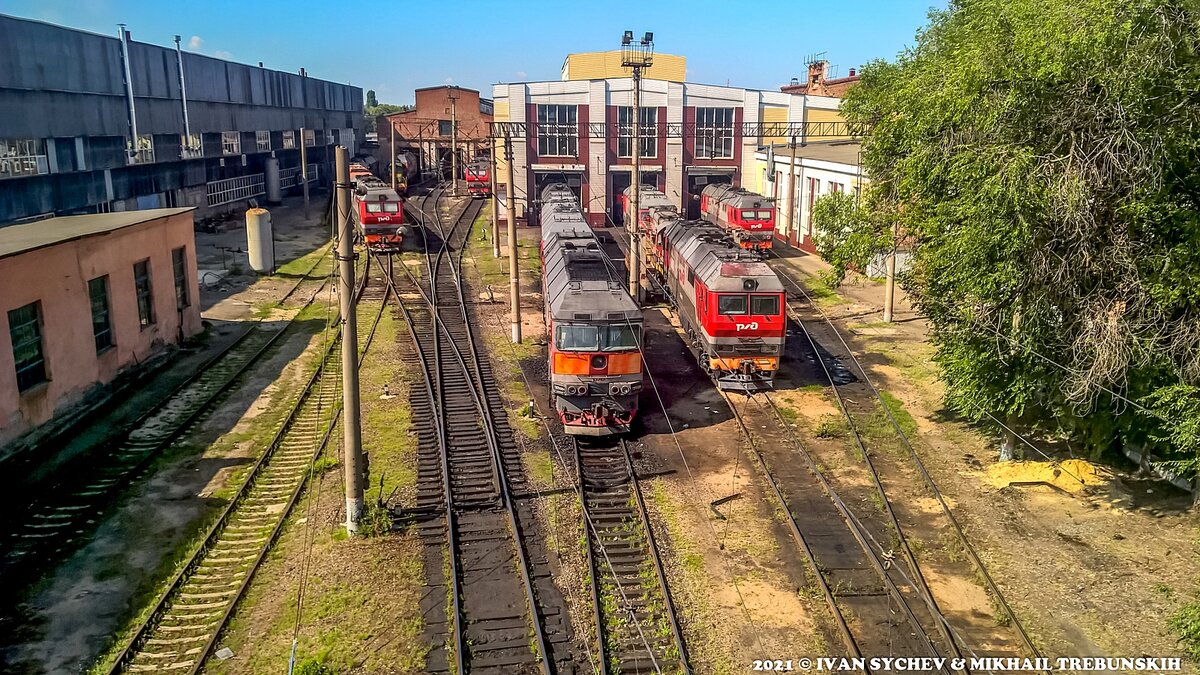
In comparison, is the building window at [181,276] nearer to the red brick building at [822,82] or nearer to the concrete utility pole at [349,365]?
the concrete utility pole at [349,365]

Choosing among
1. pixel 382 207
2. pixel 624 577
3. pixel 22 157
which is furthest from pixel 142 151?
pixel 624 577

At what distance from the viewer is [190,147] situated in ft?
157

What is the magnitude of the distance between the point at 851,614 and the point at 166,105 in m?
44.7

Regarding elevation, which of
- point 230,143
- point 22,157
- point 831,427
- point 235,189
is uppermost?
point 230,143

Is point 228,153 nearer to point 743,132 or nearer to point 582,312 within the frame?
point 743,132

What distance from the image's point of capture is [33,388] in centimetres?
1755

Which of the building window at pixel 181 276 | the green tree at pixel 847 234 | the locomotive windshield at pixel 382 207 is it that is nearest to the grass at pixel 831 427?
the green tree at pixel 847 234

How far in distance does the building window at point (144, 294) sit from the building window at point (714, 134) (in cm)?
3803

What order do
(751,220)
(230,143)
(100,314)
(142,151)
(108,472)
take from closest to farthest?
1. (108,472)
2. (100,314)
3. (751,220)
4. (142,151)
5. (230,143)

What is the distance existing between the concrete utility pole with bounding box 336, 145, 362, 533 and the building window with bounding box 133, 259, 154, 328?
12353 mm

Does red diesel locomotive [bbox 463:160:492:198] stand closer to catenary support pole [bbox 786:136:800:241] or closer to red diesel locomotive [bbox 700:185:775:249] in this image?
catenary support pole [bbox 786:136:800:241]

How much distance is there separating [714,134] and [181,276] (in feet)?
123

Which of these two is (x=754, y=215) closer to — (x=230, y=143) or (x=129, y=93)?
(x=129, y=93)

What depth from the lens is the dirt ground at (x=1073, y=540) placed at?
37.3 feet
